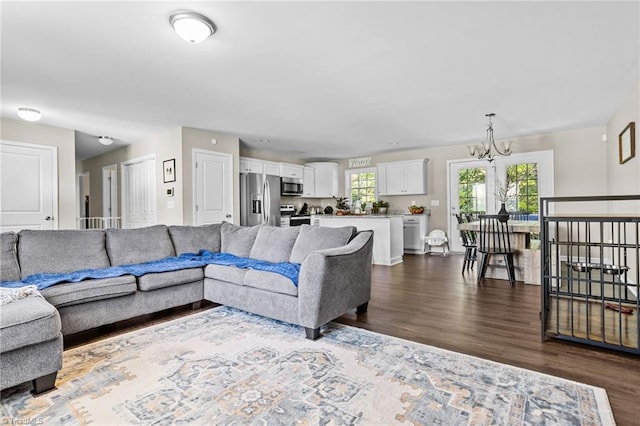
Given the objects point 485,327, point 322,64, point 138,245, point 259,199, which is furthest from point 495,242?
point 138,245

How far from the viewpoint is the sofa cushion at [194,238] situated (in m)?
3.83

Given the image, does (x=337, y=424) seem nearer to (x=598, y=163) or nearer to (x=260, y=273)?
(x=260, y=273)

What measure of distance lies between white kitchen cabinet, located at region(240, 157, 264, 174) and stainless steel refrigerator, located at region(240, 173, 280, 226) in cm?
44

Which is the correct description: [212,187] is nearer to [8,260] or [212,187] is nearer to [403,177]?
[8,260]

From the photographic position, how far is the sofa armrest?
8.14 ft

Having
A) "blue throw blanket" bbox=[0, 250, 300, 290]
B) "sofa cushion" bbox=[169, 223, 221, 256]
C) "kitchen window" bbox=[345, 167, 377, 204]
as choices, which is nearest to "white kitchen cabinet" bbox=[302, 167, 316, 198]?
"kitchen window" bbox=[345, 167, 377, 204]

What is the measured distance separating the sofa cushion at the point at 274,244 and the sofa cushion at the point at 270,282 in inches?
20.9

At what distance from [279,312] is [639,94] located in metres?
4.24

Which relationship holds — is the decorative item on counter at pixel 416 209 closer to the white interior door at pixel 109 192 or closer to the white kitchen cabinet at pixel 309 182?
the white kitchen cabinet at pixel 309 182

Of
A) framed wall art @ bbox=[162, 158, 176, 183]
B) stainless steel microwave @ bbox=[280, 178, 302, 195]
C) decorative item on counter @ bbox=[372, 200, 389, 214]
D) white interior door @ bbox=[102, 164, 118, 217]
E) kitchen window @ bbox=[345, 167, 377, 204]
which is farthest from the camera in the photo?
kitchen window @ bbox=[345, 167, 377, 204]

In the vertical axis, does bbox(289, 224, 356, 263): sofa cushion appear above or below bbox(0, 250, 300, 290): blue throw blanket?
above

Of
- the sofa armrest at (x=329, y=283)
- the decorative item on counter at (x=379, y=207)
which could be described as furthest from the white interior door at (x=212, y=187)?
the sofa armrest at (x=329, y=283)

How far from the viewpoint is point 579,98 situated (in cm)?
404

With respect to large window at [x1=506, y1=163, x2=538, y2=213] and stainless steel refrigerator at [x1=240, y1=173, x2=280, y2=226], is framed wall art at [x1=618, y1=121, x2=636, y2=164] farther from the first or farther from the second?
stainless steel refrigerator at [x1=240, y1=173, x2=280, y2=226]
